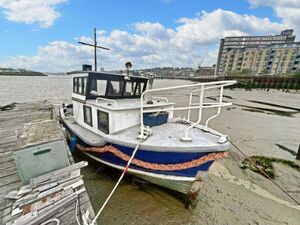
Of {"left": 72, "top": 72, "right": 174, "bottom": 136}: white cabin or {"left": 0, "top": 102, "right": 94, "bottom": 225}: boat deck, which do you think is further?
{"left": 72, "top": 72, "right": 174, "bottom": 136}: white cabin

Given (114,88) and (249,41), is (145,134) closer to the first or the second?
(114,88)

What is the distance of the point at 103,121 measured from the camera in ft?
18.6

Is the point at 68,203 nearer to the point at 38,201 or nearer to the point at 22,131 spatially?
the point at 38,201

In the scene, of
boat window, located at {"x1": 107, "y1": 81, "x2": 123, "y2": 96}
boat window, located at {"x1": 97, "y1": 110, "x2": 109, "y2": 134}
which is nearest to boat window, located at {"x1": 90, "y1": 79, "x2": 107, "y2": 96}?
boat window, located at {"x1": 107, "y1": 81, "x2": 123, "y2": 96}

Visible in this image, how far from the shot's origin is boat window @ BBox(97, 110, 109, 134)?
546 centimetres

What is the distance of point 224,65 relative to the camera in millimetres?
110062

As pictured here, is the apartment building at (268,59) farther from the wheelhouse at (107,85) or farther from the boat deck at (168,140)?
the boat deck at (168,140)

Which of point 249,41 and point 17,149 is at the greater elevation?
point 249,41

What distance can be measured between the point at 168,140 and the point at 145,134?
0.74 m

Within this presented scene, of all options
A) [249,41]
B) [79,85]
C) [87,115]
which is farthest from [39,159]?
[249,41]

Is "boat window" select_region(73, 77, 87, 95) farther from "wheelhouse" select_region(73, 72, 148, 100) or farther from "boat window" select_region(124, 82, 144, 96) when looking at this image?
"boat window" select_region(124, 82, 144, 96)

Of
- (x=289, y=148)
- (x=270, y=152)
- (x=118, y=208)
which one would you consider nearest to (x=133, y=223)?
(x=118, y=208)

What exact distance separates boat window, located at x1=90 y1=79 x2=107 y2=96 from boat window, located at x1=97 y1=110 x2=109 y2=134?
108 centimetres

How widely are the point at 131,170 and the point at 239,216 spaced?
10.2 feet
